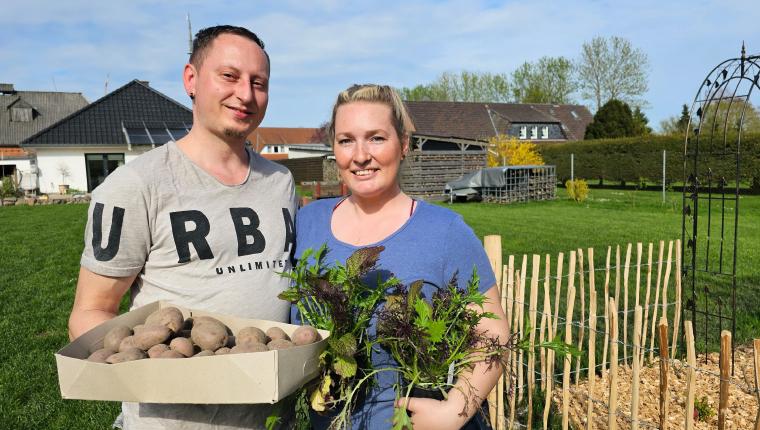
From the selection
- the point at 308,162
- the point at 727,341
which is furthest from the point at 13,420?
the point at 308,162

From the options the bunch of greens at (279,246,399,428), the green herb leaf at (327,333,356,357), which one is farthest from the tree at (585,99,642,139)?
the green herb leaf at (327,333,356,357)

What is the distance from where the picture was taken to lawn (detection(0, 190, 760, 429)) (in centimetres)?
421

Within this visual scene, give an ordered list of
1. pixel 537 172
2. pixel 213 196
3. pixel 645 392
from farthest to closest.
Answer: pixel 537 172, pixel 645 392, pixel 213 196

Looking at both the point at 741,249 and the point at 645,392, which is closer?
the point at 645,392

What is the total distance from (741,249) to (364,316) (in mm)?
10458

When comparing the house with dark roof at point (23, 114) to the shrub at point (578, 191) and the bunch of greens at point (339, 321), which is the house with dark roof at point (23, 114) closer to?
the shrub at point (578, 191)

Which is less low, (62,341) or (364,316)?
→ (364,316)

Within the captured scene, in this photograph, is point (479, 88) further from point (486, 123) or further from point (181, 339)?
point (181, 339)

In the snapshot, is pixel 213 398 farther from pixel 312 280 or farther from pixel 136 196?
pixel 136 196

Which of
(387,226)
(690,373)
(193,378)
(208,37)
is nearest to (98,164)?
(208,37)

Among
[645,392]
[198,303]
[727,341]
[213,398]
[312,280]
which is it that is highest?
[312,280]

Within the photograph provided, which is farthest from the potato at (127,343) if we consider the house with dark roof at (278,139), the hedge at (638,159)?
the house with dark roof at (278,139)

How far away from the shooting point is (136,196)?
184cm

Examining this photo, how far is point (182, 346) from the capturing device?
4.79ft
